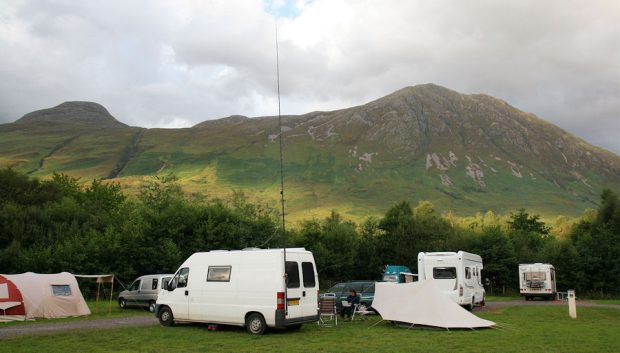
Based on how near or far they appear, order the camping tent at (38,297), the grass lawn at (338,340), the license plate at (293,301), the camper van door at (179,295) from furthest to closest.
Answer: the camping tent at (38,297) → the camper van door at (179,295) → the license plate at (293,301) → the grass lawn at (338,340)

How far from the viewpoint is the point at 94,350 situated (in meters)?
12.4

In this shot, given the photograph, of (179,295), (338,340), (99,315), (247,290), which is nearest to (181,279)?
(179,295)

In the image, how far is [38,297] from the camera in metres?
21.8

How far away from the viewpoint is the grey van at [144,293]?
83.1 feet

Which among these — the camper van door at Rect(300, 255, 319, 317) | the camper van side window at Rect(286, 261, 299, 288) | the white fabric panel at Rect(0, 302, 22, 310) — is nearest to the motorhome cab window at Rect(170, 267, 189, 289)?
the camper van side window at Rect(286, 261, 299, 288)

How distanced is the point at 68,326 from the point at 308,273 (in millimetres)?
9135

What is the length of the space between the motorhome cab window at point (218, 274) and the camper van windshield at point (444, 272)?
40.1ft

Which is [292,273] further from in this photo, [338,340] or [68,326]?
[68,326]

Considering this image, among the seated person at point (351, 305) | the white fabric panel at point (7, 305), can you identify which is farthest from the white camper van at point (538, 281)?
the white fabric panel at point (7, 305)

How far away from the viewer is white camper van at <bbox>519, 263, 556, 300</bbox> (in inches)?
1427

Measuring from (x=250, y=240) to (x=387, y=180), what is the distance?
141 m

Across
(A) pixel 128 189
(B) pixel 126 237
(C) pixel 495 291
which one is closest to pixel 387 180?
(A) pixel 128 189

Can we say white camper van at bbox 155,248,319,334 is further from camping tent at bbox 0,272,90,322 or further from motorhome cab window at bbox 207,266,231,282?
camping tent at bbox 0,272,90,322

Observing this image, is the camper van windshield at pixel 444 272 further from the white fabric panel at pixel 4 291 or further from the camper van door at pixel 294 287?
the white fabric panel at pixel 4 291
